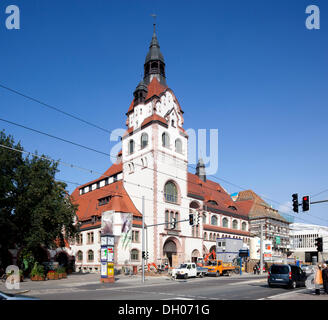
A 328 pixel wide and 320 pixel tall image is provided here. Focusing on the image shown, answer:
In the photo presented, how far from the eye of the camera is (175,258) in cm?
5253

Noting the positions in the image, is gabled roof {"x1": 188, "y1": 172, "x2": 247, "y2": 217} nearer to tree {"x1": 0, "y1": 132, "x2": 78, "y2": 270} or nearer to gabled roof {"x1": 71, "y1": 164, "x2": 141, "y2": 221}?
gabled roof {"x1": 71, "y1": 164, "x2": 141, "y2": 221}

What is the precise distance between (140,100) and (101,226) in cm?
2058

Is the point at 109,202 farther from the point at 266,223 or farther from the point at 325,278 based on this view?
the point at 266,223

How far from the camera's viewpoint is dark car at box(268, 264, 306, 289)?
2356 centimetres

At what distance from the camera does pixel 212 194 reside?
237ft

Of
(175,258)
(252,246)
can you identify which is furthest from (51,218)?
(252,246)

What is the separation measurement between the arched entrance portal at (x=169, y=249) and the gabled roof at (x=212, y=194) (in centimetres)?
1067

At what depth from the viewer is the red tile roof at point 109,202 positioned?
4968cm

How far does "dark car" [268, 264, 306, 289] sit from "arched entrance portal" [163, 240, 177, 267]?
27.7m

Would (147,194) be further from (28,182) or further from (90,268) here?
(28,182)

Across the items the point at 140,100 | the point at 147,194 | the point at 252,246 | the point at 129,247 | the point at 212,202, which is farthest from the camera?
the point at 252,246

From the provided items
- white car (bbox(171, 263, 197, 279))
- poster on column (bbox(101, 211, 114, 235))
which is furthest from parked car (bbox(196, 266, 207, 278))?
poster on column (bbox(101, 211, 114, 235))

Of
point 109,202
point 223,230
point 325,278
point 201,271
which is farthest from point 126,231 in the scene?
point 325,278

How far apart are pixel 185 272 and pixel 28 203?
17.1 metres
